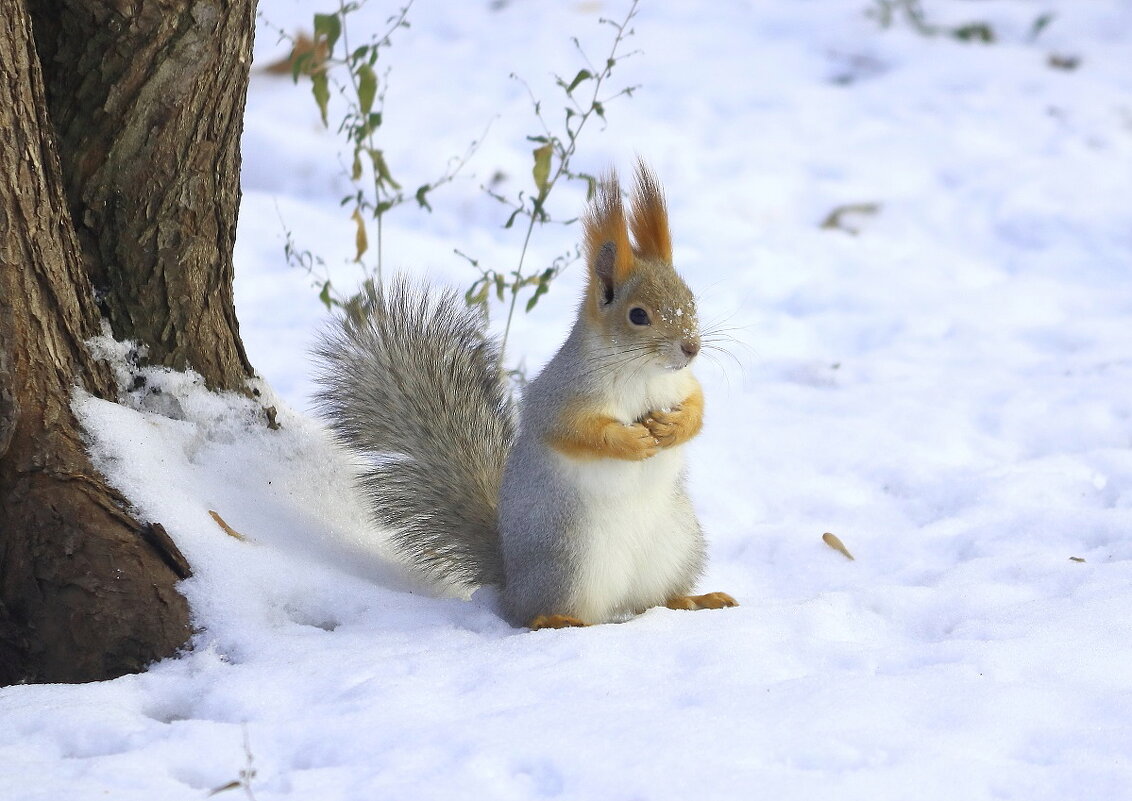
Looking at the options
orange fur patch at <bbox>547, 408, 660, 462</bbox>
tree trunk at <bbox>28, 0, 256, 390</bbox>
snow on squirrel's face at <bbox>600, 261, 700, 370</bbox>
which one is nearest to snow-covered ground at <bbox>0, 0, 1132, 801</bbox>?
tree trunk at <bbox>28, 0, 256, 390</bbox>

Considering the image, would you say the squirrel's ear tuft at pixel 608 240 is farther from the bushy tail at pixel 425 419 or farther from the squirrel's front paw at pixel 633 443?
the bushy tail at pixel 425 419

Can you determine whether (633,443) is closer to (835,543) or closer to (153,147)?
(835,543)

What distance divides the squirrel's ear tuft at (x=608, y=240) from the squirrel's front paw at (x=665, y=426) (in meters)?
0.20

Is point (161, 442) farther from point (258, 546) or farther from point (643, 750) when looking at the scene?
point (643, 750)

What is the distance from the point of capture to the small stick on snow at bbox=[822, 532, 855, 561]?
2318 mm

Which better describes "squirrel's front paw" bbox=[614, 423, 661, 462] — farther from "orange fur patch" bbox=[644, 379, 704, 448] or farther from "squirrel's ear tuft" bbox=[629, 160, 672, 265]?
"squirrel's ear tuft" bbox=[629, 160, 672, 265]

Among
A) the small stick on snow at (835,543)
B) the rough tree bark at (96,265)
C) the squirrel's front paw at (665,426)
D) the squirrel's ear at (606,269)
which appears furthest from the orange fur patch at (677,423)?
the rough tree bark at (96,265)

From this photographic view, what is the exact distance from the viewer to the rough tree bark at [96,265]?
172 cm

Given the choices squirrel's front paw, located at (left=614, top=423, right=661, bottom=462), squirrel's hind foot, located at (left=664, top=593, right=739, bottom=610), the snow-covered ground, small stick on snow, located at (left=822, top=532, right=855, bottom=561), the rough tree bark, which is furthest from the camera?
small stick on snow, located at (left=822, top=532, right=855, bottom=561)

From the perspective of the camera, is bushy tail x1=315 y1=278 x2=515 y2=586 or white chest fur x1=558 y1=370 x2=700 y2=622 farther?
bushy tail x1=315 y1=278 x2=515 y2=586

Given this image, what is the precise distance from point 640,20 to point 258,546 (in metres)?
3.48

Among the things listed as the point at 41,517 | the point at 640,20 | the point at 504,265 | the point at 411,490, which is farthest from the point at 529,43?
the point at 41,517

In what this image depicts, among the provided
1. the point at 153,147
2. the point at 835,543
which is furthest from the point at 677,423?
the point at 153,147

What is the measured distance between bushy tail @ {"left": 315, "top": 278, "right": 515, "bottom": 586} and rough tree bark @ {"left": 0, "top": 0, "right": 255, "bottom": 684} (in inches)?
9.3
